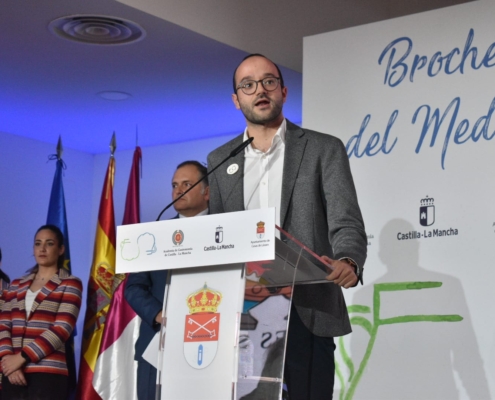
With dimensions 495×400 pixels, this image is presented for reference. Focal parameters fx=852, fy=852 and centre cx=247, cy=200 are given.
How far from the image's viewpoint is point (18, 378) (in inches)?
180

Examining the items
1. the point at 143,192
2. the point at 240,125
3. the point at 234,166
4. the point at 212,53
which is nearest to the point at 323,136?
the point at 234,166

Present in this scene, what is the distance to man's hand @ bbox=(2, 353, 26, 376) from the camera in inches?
180

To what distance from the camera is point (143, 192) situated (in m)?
7.17

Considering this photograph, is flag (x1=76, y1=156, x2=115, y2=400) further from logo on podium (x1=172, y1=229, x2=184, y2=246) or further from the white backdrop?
logo on podium (x1=172, y1=229, x2=184, y2=246)

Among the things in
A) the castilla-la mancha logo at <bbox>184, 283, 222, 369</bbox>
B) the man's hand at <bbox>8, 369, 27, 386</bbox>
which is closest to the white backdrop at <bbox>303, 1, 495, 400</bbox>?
the man's hand at <bbox>8, 369, 27, 386</bbox>

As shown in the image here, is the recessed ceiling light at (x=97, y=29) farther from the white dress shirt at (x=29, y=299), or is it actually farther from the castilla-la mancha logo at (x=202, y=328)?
the castilla-la mancha logo at (x=202, y=328)

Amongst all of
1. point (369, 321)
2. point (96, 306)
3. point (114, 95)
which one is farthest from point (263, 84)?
point (114, 95)

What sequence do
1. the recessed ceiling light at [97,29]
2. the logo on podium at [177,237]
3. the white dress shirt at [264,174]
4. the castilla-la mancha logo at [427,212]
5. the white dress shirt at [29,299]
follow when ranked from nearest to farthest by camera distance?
1. the logo on podium at [177,237]
2. the white dress shirt at [264,174]
3. the castilla-la mancha logo at [427,212]
4. the recessed ceiling light at [97,29]
5. the white dress shirt at [29,299]

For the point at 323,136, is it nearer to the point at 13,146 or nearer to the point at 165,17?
the point at 165,17

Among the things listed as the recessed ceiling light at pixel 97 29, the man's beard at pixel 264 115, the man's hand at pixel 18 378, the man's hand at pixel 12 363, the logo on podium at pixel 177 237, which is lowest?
the man's hand at pixel 18 378

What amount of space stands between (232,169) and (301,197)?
26 centimetres

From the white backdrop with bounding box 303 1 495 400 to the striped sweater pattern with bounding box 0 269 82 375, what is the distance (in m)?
1.65

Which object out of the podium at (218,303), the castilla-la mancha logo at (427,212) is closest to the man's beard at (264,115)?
the podium at (218,303)

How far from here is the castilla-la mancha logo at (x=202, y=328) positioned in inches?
75.3
